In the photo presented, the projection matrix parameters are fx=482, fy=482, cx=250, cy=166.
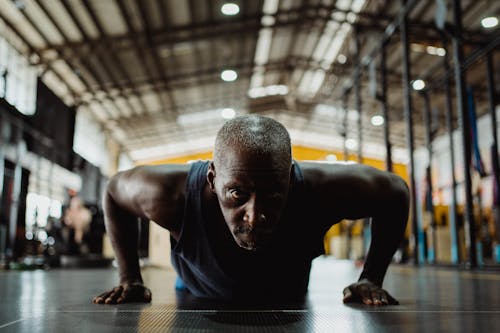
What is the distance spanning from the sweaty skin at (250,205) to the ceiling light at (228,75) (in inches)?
400

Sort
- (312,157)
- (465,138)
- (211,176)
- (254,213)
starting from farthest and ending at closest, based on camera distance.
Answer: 1. (312,157)
2. (465,138)
3. (211,176)
4. (254,213)

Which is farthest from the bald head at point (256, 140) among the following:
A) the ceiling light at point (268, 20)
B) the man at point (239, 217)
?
the ceiling light at point (268, 20)

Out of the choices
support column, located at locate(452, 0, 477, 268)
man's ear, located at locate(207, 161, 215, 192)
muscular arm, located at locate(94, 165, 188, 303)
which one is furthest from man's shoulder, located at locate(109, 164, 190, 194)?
support column, located at locate(452, 0, 477, 268)

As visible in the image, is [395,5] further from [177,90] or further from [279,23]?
[177,90]

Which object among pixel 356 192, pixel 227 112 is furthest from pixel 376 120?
pixel 356 192

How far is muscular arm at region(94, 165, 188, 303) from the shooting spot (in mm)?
1434

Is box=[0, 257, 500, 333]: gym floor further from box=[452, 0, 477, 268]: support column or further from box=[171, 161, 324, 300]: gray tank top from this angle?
box=[452, 0, 477, 268]: support column

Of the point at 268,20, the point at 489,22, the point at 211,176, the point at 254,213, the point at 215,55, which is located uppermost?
the point at 268,20

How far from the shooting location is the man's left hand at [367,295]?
1.46m

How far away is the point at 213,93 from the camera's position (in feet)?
44.0

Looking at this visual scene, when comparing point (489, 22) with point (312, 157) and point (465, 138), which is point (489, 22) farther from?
point (312, 157)

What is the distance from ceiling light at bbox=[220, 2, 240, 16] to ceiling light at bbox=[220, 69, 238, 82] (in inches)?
109

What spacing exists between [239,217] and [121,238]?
1.92 ft

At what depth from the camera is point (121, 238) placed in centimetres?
160
